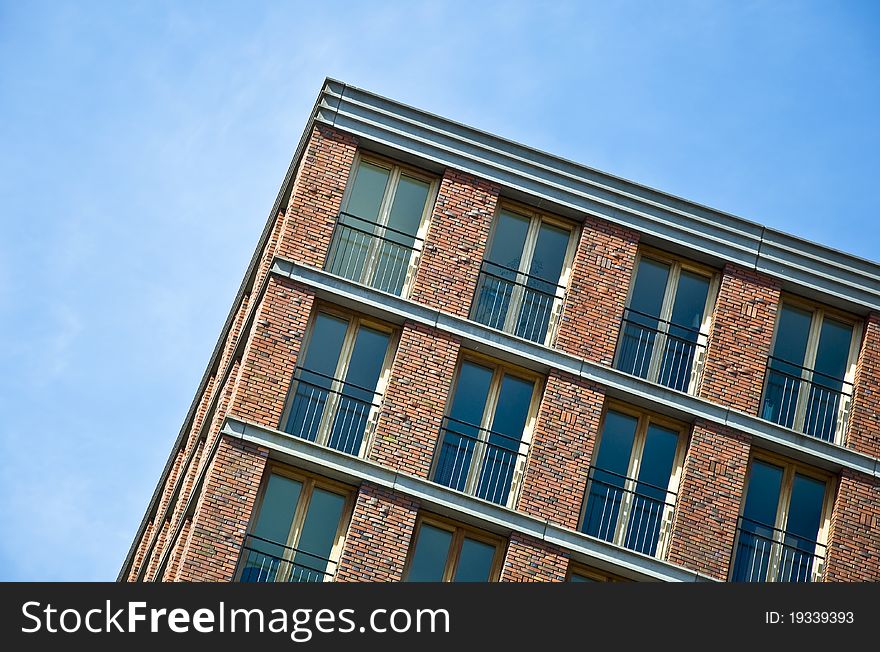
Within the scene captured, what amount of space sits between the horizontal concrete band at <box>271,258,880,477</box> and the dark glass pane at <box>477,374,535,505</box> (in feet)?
1.79

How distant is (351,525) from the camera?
28.2 m

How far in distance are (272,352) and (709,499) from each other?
9031 millimetres

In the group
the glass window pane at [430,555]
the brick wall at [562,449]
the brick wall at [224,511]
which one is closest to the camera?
the brick wall at [224,511]

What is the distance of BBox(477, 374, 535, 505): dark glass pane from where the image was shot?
29297 mm

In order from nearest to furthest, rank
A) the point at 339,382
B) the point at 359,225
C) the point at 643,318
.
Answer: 1. the point at 339,382
2. the point at 359,225
3. the point at 643,318

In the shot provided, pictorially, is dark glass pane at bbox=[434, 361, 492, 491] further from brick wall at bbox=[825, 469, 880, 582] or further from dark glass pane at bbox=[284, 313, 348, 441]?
brick wall at bbox=[825, 469, 880, 582]

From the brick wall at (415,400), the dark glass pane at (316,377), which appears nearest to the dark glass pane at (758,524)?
the brick wall at (415,400)

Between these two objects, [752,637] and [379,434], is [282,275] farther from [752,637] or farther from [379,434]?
[752,637]

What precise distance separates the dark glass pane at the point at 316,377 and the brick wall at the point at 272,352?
1.14ft

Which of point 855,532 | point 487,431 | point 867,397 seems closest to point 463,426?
point 487,431

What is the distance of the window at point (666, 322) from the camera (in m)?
30.9

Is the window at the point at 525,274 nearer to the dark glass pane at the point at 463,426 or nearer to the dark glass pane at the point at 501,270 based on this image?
the dark glass pane at the point at 501,270

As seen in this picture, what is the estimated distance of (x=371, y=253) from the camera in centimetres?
3066

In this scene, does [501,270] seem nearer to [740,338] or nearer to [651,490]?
[740,338]
